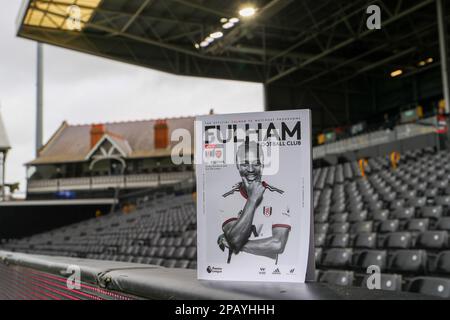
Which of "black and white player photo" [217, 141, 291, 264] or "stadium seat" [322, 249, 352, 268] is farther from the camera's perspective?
"stadium seat" [322, 249, 352, 268]

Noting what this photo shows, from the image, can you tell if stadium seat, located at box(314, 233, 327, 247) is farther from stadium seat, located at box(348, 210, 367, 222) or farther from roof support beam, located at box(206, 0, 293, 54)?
roof support beam, located at box(206, 0, 293, 54)

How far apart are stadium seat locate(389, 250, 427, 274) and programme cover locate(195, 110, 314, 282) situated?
3.12 metres

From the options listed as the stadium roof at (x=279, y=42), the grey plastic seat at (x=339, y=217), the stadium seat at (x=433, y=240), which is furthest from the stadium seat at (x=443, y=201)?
the stadium roof at (x=279, y=42)

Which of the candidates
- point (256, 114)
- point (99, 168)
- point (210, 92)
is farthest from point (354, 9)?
point (256, 114)

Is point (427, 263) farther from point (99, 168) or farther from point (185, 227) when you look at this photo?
point (99, 168)

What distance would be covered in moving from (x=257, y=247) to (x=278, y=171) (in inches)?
12.4

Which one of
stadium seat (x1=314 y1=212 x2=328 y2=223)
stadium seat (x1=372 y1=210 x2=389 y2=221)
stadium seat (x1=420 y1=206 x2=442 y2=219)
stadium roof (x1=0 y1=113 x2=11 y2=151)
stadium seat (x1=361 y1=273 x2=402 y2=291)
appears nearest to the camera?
stadium seat (x1=361 y1=273 x2=402 y2=291)

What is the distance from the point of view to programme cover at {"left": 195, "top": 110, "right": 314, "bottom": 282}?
2.01 metres

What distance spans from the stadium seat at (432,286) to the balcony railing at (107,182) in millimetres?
29952

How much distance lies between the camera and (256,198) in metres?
2.05

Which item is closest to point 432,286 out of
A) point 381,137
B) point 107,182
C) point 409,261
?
point 409,261

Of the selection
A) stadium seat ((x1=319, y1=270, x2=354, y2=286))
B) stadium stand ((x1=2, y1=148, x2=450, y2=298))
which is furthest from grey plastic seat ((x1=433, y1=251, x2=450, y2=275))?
Result: stadium seat ((x1=319, y1=270, x2=354, y2=286))

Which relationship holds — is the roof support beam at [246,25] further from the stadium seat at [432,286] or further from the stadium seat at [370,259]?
the stadium seat at [432,286]

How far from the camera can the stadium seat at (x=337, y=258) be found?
5.44 meters
